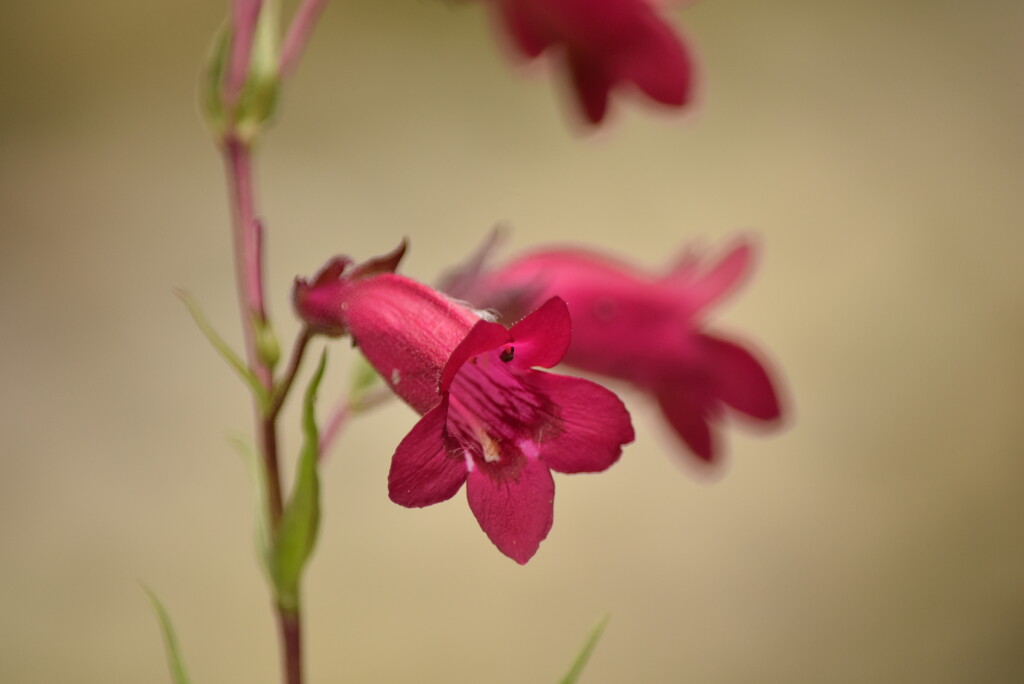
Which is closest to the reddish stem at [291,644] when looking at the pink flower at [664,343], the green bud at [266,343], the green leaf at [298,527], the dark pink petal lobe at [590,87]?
the green leaf at [298,527]

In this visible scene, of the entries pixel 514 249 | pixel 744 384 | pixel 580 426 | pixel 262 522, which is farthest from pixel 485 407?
pixel 514 249

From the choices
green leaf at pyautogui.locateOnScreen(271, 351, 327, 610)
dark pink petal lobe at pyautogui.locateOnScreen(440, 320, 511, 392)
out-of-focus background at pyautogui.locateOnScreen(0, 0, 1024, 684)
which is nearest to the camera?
dark pink petal lobe at pyautogui.locateOnScreen(440, 320, 511, 392)

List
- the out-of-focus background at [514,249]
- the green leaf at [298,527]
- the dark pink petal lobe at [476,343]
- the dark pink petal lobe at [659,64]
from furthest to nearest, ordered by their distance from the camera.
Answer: the out-of-focus background at [514,249] → the dark pink petal lobe at [659,64] → the green leaf at [298,527] → the dark pink petal lobe at [476,343]

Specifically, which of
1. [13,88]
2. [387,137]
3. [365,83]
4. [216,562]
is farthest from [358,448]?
[13,88]

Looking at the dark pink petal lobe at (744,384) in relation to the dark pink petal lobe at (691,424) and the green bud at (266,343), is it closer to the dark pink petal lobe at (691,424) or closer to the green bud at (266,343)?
the dark pink petal lobe at (691,424)

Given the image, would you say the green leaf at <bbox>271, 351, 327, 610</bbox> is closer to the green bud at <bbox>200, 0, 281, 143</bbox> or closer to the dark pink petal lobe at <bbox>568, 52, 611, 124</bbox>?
the green bud at <bbox>200, 0, 281, 143</bbox>

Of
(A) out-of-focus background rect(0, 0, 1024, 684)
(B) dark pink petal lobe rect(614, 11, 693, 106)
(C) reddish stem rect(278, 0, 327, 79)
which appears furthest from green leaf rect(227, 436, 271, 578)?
(A) out-of-focus background rect(0, 0, 1024, 684)
